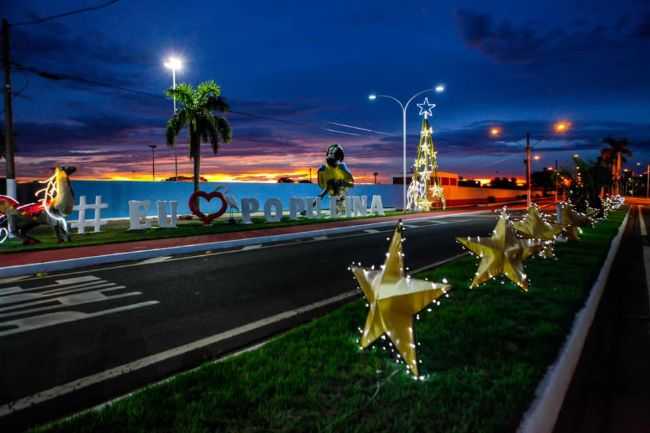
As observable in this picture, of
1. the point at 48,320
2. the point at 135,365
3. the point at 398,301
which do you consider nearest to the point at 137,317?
the point at 48,320

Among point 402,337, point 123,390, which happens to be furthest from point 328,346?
point 123,390

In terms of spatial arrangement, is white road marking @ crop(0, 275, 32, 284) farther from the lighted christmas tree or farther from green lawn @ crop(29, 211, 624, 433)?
the lighted christmas tree

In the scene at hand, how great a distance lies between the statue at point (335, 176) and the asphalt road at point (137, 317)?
13725 mm

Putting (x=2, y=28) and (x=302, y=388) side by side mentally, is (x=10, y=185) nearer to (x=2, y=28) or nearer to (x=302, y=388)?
(x=2, y=28)

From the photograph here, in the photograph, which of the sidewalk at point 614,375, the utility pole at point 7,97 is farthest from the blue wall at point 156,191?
the sidewalk at point 614,375

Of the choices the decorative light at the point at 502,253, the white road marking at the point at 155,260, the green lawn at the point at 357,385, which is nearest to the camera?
the green lawn at the point at 357,385

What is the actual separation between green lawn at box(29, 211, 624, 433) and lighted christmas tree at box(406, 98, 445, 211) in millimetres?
24619

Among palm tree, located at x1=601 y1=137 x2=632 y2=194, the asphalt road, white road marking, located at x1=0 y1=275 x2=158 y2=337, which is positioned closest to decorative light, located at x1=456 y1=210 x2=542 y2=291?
the asphalt road

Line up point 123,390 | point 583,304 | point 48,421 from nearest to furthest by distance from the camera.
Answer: point 48,421
point 123,390
point 583,304

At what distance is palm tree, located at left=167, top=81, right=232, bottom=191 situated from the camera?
23.0m

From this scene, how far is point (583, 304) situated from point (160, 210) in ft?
51.7

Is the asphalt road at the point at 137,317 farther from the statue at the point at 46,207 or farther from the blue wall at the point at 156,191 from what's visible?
the blue wall at the point at 156,191

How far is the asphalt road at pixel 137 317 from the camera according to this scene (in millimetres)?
3893

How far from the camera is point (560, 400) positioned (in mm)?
3623
